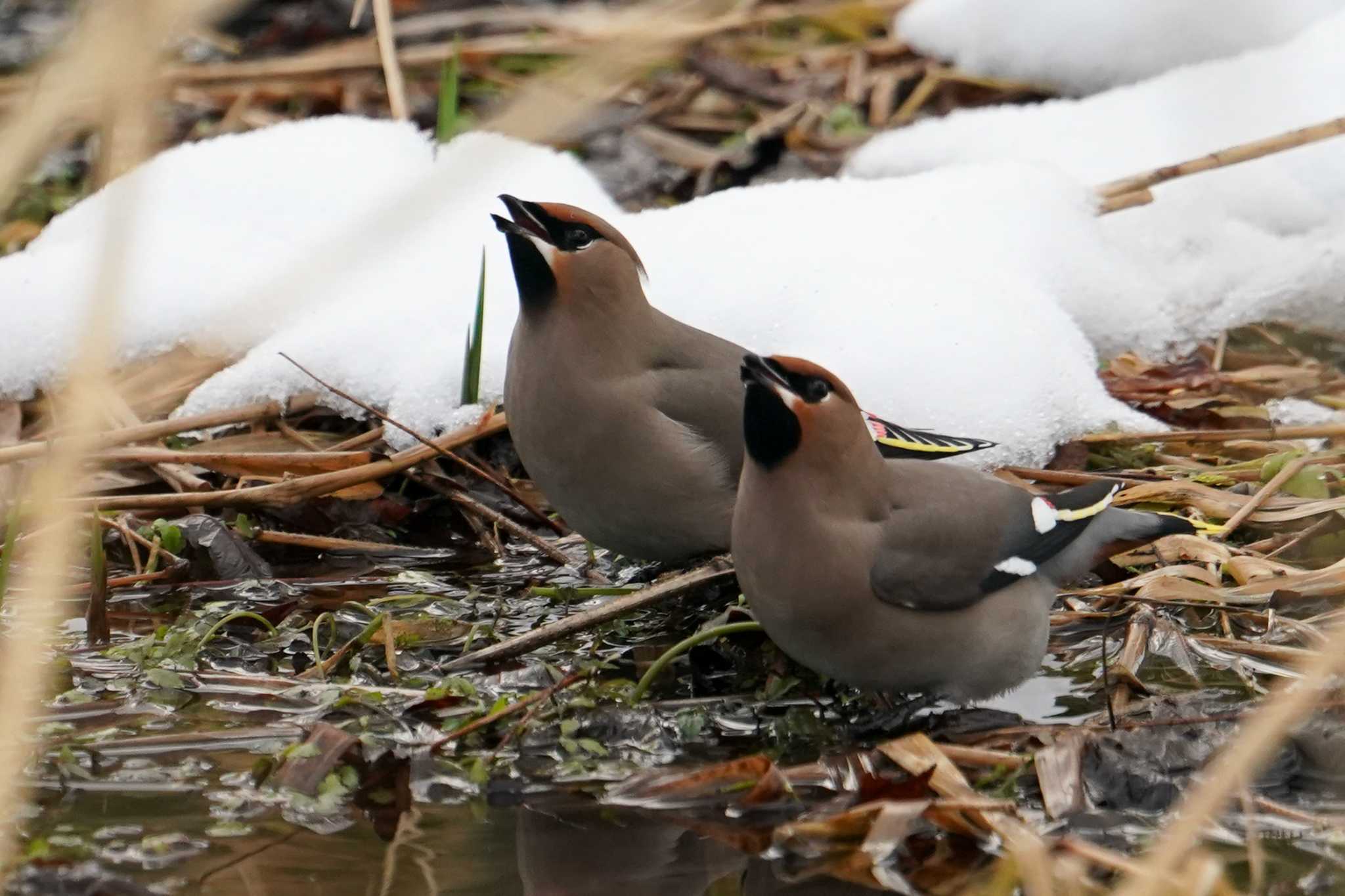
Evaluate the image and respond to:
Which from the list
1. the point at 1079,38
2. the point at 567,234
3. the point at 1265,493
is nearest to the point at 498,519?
the point at 567,234

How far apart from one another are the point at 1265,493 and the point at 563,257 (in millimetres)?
1922

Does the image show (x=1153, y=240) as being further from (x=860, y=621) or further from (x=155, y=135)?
(x=155, y=135)

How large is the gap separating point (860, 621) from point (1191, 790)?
2.28ft

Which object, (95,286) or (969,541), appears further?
(969,541)

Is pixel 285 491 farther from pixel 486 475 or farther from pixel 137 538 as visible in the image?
pixel 486 475

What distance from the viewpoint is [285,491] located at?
14.5 ft

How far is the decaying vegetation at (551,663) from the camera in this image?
177cm

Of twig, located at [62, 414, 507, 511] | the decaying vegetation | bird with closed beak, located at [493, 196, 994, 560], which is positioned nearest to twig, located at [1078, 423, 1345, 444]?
the decaying vegetation

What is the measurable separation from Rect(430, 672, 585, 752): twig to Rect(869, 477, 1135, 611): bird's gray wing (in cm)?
66

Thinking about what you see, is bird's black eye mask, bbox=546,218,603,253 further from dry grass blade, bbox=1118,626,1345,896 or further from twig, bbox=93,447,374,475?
dry grass blade, bbox=1118,626,1345,896

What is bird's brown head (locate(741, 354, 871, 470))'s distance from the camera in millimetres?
3322

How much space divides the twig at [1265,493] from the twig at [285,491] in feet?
6.87

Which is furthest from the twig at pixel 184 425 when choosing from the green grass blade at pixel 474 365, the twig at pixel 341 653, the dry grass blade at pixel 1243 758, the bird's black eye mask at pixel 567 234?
the dry grass blade at pixel 1243 758

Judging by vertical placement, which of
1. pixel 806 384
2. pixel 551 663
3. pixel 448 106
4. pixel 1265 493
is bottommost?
pixel 551 663
